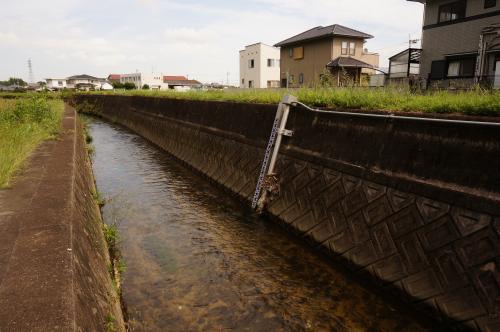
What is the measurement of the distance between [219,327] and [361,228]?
271 cm

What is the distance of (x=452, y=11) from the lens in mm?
21359

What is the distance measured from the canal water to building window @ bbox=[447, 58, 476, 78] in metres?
18.0

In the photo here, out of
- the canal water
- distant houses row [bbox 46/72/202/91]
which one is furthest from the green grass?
distant houses row [bbox 46/72/202/91]

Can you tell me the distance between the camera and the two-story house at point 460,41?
738 inches

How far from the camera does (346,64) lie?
31.5m

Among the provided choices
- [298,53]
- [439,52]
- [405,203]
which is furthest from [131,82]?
[405,203]

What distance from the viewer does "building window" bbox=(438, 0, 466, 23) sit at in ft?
67.9

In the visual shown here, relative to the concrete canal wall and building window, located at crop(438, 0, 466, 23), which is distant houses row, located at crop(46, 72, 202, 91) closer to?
building window, located at crop(438, 0, 466, 23)

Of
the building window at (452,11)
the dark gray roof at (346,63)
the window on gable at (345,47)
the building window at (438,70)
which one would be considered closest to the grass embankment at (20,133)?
the building window at (438,70)

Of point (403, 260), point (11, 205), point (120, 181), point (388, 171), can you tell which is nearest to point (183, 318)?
point (11, 205)

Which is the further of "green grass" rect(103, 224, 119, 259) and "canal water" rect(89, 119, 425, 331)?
"green grass" rect(103, 224, 119, 259)

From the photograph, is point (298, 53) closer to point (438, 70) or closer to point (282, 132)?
point (438, 70)

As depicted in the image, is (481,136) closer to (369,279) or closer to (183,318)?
(369,279)

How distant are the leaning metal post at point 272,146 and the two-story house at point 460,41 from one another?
1279 centimetres
